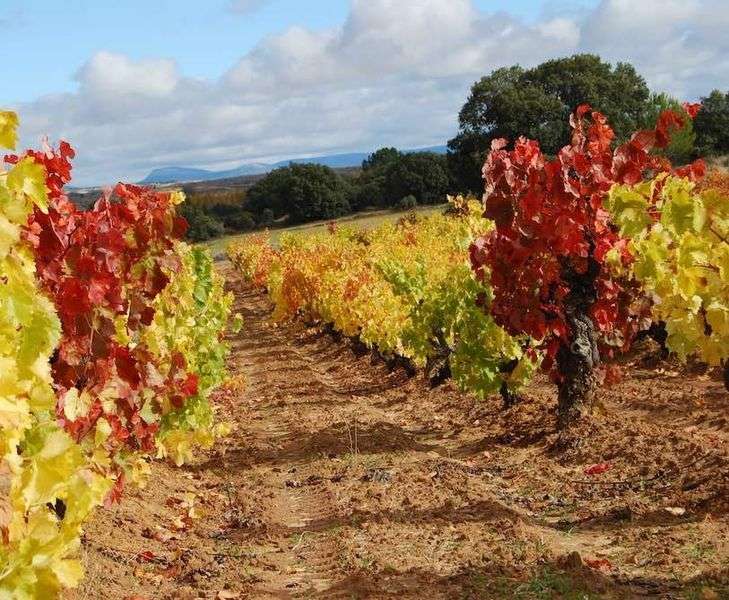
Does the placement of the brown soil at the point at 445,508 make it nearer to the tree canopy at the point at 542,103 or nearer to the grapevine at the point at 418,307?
the grapevine at the point at 418,307

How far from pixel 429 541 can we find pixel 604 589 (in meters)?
1.56

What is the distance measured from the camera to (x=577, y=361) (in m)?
9.51

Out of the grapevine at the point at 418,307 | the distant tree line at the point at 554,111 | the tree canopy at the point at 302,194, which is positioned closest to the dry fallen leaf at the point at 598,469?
the grapevine at the point at 418,307

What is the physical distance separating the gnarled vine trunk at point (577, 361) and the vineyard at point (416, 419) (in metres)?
0.02

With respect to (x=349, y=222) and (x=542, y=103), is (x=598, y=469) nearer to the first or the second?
(x=542, y=103)

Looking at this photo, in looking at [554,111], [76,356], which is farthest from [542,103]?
[76,356]

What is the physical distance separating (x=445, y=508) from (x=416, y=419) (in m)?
4.63

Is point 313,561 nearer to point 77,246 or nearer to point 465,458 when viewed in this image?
point 77,246

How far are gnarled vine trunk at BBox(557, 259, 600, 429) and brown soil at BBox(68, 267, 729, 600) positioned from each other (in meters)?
0.23

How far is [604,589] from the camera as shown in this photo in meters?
5.47

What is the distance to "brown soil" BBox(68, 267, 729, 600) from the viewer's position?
5922 millimetres

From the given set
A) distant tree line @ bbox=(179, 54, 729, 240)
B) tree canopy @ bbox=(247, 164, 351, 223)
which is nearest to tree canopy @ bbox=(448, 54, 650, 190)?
distant tree line @ bbox=(179, 54, 729, 240)

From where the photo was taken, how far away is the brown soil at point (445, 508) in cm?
592

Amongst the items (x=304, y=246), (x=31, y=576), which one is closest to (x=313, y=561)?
(x=31, y=576)
